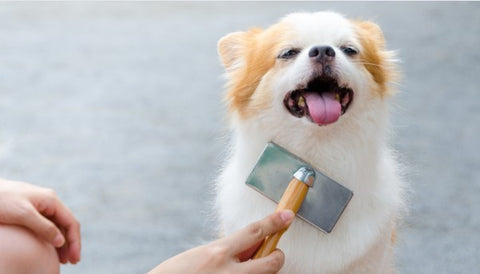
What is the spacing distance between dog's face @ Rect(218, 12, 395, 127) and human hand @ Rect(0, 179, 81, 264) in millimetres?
409

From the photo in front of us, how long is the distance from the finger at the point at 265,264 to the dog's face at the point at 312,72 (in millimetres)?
257

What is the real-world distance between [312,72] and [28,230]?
539mm

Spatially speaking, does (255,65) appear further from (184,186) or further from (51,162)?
(51,162)

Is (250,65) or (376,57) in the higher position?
(376,57)

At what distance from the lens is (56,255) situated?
119cm

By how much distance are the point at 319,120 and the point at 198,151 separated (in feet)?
4.44

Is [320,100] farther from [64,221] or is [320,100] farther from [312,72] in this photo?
[64,221]

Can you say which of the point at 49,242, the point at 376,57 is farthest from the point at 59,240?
the point at 376,57

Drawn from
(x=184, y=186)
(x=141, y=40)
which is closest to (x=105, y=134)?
(x=184, y=186)

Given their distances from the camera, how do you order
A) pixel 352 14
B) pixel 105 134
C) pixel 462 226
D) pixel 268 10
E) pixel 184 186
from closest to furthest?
1. pixel 462 226
2. pixel 184 186
3. pixel 105 134
4. pixel 352 14
5. pixel 268 10

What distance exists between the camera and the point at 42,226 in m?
1.10

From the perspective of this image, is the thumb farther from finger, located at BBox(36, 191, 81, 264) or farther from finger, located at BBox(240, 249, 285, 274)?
finger, located at BBox(240, 249, 285, 274)

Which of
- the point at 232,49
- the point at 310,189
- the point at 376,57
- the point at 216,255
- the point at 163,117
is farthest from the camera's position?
the point at 163,117

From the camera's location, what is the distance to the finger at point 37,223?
43.4 inches
